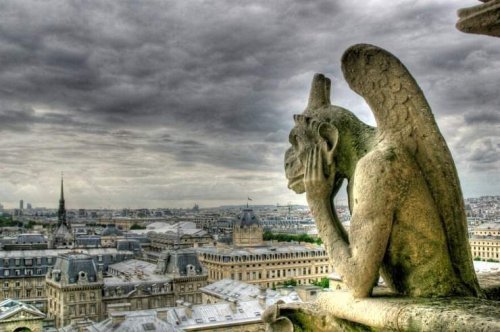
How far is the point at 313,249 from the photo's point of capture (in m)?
91.9

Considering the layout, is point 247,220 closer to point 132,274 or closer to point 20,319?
point 132,274

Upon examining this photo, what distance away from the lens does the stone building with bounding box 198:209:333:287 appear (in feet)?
280

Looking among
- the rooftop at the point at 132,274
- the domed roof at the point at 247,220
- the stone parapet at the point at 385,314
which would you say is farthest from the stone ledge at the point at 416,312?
the domed roof at the point at 247,220

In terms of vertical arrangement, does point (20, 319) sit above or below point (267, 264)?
below

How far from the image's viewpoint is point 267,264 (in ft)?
286

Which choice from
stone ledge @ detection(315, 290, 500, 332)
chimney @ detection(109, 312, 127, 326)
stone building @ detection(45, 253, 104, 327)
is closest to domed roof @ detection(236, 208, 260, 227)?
stone building @ detection(45, 253, 104, 327)

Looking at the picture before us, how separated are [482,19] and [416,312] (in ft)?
7.12

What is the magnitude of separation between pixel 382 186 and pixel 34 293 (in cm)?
7668

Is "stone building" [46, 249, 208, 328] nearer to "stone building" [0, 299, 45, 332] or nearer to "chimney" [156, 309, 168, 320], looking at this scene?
"stone building" [0, 299, 45, 332]

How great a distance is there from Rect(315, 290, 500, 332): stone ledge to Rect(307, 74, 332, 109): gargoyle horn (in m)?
1.94

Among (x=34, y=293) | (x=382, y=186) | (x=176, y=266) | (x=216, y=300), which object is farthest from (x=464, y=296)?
(x=34, y=293)

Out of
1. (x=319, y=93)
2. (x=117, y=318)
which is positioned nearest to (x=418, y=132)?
(x=319, y=93)

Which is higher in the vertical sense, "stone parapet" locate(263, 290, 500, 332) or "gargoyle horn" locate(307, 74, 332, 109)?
"gargoyle horn" locate(307, 74, 332, 109)

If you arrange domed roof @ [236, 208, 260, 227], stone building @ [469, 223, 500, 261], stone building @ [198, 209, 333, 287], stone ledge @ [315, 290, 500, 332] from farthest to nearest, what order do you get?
domed roof @ [236, 208, 260, 227] → stone building @ [469, 223, 500, 261] → stone building @ [198, 209, 333, 287] → stone ledge @ [315, 290, 500, 332]
